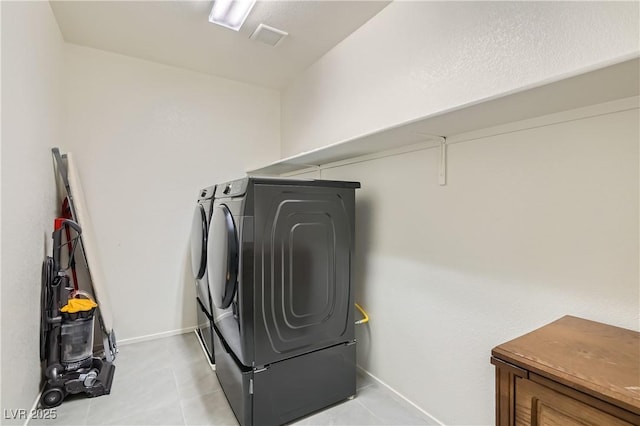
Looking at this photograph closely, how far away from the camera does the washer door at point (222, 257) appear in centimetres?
181

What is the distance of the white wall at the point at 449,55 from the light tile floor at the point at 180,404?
190 centimetres

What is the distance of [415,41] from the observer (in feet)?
6.71

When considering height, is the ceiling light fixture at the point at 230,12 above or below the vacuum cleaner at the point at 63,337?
above

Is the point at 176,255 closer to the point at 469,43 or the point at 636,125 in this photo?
the point at 469,43

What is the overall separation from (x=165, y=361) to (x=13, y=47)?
96.0 inches

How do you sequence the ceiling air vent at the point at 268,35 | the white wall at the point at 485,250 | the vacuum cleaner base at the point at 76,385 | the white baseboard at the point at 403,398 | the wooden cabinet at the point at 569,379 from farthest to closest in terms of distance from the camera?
the ceiling air vent at the point at 268,35, the vacuum cleaner base at the point at 76,385, the white baseboard at the point at 403,398, the white wall at the point at 485,250, the wooden cabinet at the point at 569,379

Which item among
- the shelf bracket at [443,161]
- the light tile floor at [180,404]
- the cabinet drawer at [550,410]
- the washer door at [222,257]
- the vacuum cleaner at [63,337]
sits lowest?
the light tile floor at [180,404]

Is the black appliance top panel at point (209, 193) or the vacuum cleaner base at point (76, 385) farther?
the black appliance top panel at point (209, 193)

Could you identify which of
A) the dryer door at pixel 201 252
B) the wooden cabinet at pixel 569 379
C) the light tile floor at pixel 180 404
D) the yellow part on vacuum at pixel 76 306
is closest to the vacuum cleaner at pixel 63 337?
the yellow part on vacuum at pixel 76 306

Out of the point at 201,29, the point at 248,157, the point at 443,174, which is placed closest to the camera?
the point at 443,174

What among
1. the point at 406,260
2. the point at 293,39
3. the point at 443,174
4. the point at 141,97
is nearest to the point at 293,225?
→ the point at 406,260

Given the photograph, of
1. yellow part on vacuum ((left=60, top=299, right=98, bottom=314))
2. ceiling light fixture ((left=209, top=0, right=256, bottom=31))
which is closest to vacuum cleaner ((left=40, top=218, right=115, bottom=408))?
yellow part on vacuum ((left=60, top=299, right=98, bottom=314))

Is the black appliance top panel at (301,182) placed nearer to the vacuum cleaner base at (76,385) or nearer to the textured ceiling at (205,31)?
the textured ceiling at (205,31)

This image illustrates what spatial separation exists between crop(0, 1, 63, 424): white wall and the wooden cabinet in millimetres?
2175
